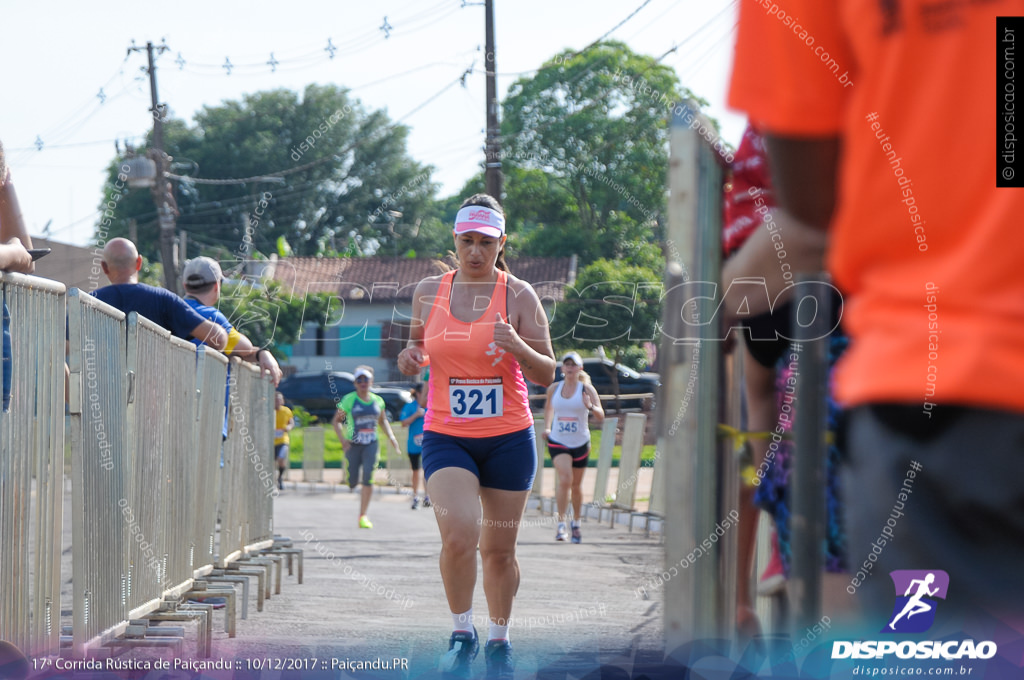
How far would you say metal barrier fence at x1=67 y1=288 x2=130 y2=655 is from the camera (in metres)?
4.16

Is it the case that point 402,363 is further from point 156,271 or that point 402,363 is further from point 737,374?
point 156,271

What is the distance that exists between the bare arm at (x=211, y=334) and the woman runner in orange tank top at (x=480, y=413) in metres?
1.80

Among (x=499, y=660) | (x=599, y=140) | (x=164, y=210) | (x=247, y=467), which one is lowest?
(x=499, y=660)

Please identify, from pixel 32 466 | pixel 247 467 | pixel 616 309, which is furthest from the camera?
pixel 616 309

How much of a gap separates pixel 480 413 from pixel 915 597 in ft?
11.5

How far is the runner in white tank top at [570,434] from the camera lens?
12.1m

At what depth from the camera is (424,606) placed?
714 cm

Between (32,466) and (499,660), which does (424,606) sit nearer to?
(499,660)

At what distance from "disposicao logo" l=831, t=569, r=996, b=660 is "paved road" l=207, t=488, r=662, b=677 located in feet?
1.79

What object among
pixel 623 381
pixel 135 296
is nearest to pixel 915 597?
pixel 135 296

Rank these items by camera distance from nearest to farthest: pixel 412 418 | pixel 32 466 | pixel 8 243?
pixel 32 466 → pixel 8 243 → pixel 412 418

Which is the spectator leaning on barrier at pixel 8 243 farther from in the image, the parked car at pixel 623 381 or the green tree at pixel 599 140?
the parked car at pixel 623 381

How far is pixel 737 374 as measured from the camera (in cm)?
199

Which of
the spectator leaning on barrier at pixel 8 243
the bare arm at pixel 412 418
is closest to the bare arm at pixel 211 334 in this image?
the spectator leaning on barrier at pixel 8 243
